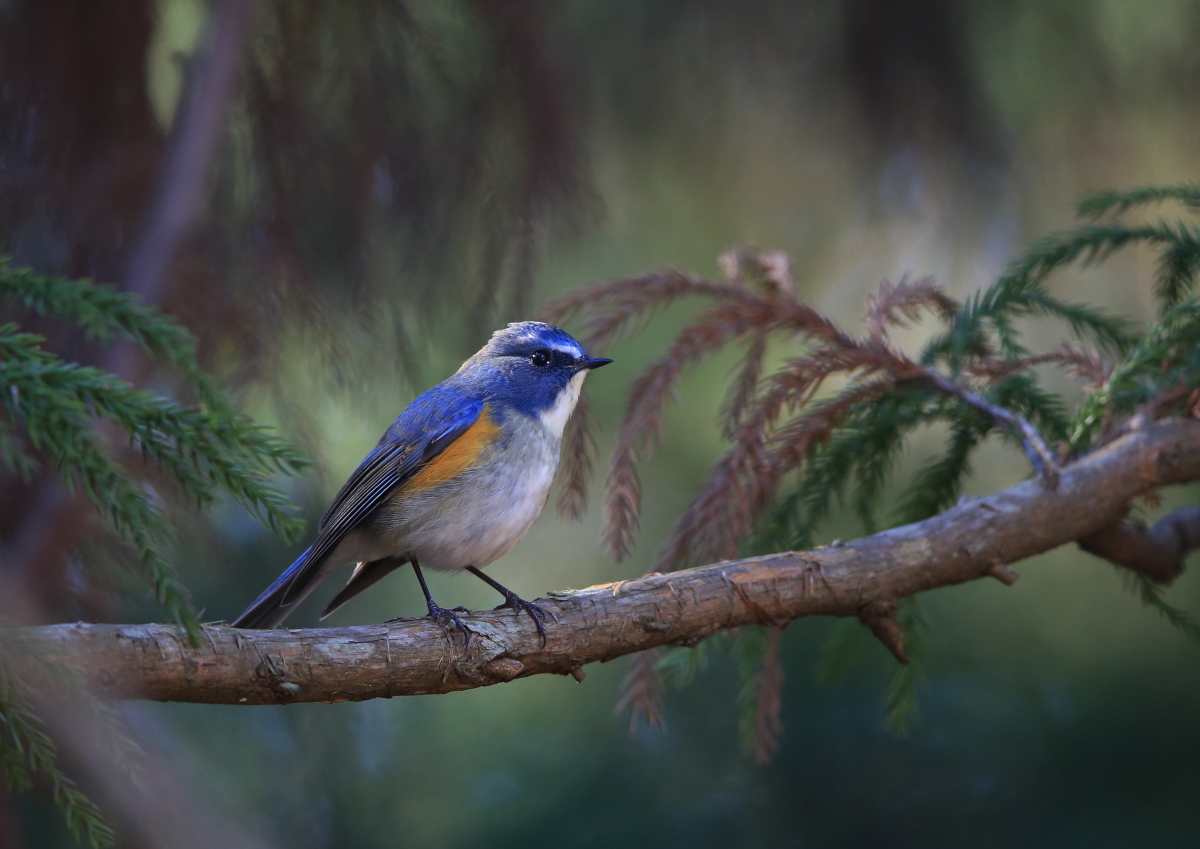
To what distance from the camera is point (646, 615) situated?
207 centimetres

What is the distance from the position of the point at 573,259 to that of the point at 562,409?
1105mm

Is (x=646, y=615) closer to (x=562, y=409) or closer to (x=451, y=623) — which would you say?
(x=451, y=623)

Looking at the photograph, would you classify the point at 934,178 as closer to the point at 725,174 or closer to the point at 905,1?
the point at 905,1

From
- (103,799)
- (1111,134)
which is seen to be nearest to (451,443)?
(103,799)

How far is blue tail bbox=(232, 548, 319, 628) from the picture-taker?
233 cm

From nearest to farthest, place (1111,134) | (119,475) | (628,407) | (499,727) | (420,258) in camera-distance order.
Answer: (119,475) → (628,407) → (420,258) → (499,727) → (1111,134)

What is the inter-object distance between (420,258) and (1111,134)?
2.23 m

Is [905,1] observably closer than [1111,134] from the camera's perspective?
Yes

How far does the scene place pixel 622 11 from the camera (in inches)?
137

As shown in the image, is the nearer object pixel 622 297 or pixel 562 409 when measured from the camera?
pixel 622 297

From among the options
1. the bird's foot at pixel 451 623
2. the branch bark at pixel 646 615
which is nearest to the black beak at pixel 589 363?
the branch bark at pixel 646 615

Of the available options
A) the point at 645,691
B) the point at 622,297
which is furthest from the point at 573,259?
the point at 645,691

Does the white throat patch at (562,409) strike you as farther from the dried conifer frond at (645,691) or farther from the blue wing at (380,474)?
the dried conifer frond at (645,691)

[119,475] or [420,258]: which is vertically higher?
[420,258]
